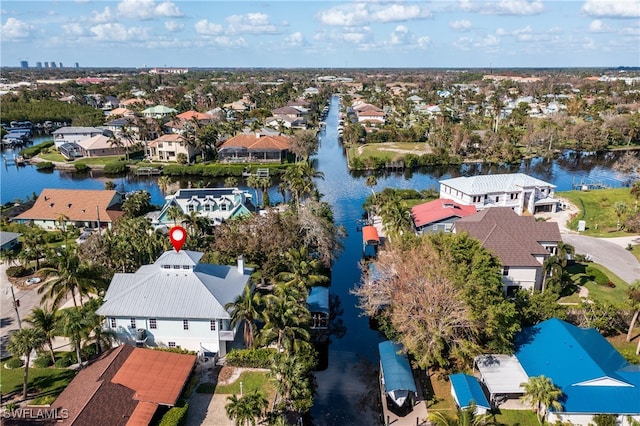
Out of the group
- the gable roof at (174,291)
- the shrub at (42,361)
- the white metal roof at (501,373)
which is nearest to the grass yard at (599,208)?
the white metal roof at (501,373)

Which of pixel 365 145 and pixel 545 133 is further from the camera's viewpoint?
pixel 365 145

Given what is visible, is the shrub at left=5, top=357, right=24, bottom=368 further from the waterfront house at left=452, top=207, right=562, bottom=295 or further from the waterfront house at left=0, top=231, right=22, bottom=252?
the waterfront house at left=452, top=207, right=562, bottom=295

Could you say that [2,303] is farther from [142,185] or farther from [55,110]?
[55,110]

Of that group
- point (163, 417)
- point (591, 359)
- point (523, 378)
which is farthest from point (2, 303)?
point (591, 359)

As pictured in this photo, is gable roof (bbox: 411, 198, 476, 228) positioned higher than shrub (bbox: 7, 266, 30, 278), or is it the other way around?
gable roof (bbox: 411, 198, 476, 228)

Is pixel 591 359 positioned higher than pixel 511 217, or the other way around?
pixel 511 217

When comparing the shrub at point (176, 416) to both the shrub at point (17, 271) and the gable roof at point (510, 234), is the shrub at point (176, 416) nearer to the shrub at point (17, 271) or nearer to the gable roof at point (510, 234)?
the gable roof at point (510, 234)

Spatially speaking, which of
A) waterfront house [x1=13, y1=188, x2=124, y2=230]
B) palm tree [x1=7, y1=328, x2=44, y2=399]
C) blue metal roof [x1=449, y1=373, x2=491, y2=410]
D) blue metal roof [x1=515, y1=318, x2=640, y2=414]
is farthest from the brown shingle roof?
blue metal roof [x1=515, y1=318, x2=640, y2=414]
